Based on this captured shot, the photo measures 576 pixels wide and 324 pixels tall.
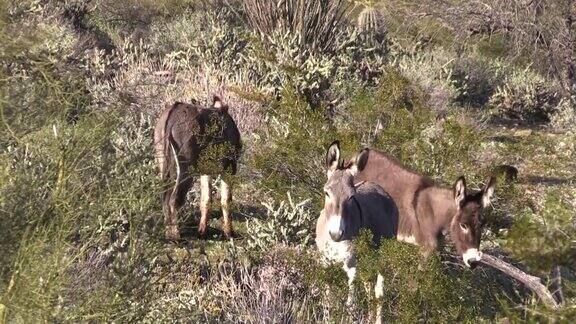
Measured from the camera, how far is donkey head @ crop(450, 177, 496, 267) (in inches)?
→ 300

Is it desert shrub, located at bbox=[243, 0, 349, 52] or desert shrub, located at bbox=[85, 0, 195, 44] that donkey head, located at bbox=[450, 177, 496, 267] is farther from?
desert shrub, located at bbox=[85, 0, 195, 44]

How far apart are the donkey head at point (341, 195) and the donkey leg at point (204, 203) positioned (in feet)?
9.27

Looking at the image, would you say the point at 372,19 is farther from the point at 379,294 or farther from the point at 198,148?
the point at 379,294

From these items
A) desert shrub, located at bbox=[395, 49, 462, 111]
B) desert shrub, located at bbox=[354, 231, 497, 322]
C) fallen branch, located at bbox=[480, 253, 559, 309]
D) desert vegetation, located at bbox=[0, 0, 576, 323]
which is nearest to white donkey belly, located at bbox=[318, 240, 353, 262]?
desert vegetation, located at bbox=[0, 0, 576, 323]

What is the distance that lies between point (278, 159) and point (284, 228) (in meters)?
0.97

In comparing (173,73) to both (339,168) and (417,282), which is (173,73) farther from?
(417,282)

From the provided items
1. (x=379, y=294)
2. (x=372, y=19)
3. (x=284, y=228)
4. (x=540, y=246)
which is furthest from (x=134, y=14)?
(x=540, y=246)

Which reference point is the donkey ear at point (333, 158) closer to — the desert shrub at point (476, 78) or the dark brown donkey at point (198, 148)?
the dark brown donkey at point (198, 148)

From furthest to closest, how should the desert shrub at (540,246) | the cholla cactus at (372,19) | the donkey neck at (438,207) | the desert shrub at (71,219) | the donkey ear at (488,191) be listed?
the cholla cactus at (372,19)
the donkey neck at (438,207)
the donkey ear at (488,191)
the desert shrub at (71,219)
the desert shrub at (540,246)

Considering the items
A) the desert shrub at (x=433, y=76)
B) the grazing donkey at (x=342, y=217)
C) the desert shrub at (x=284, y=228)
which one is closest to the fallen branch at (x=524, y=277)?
the grazing donkey at (x=342, y=217)

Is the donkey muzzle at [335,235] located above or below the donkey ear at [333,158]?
below

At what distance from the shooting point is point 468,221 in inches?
304

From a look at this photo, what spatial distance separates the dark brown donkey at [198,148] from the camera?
30.3ft

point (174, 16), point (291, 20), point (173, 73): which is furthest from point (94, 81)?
point (174, 16)
